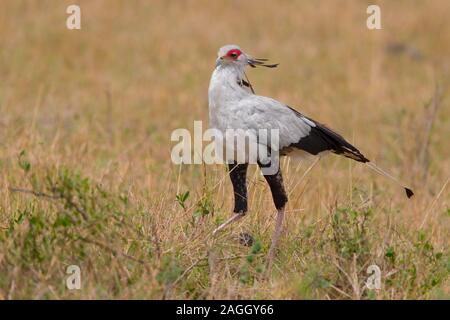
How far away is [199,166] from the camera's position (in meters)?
7.68

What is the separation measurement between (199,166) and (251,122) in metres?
2.85

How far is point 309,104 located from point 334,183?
3041 millimetres

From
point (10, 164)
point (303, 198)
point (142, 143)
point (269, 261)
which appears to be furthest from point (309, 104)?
point (269, 261)

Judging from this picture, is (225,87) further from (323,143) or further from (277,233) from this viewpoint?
(277,233)

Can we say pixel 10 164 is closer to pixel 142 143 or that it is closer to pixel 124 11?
pixel 142 143

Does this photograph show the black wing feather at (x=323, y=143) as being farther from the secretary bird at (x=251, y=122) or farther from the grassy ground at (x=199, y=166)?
the grassy ground at (x=199, y=166)

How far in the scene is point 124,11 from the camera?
13.5 m

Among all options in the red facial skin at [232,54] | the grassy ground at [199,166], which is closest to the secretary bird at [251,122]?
the red facial skin at [232,54]

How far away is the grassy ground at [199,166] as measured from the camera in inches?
178

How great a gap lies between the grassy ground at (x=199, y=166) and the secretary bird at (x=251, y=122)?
22cm

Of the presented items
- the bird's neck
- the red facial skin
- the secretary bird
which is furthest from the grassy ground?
the red facial skin

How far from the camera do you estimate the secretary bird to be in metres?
4.89

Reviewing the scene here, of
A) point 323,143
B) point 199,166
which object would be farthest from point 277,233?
point 199,166

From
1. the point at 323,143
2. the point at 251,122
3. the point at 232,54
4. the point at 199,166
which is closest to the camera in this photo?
the point at 251,122
